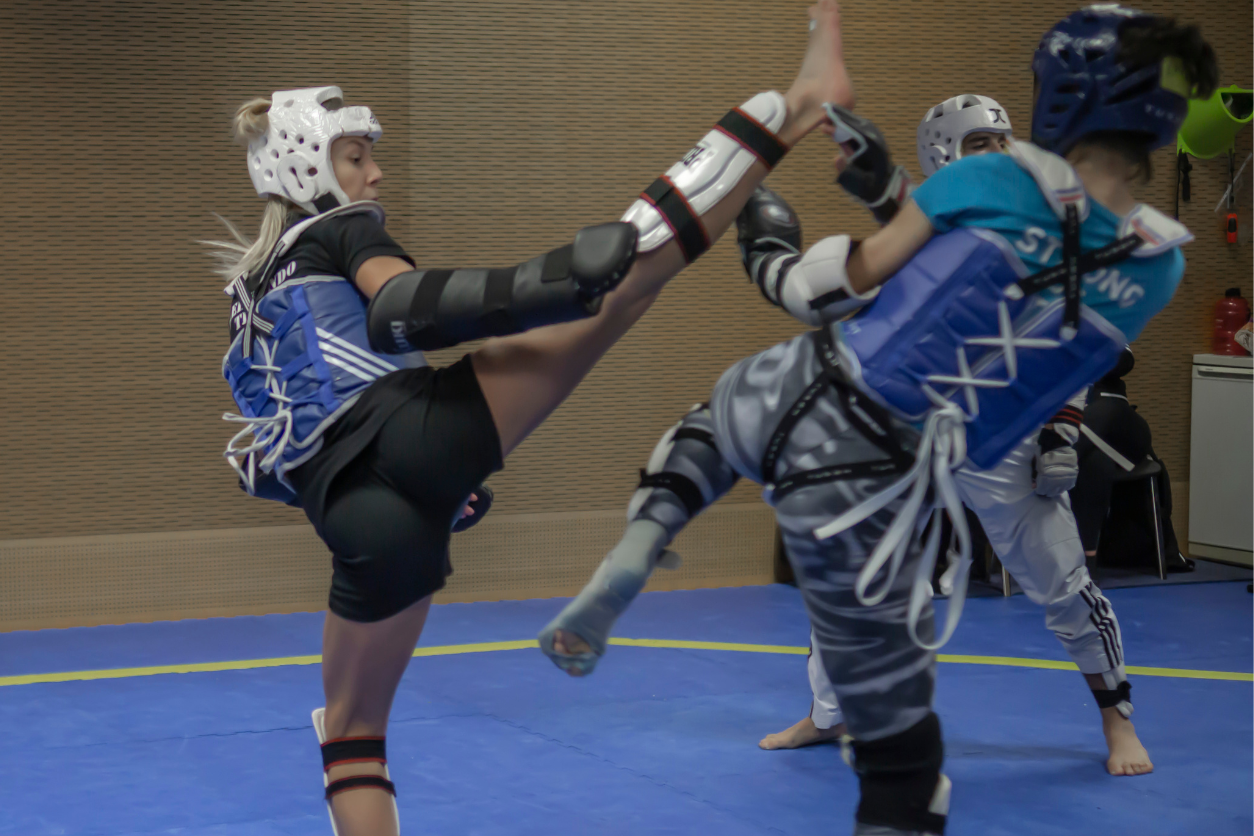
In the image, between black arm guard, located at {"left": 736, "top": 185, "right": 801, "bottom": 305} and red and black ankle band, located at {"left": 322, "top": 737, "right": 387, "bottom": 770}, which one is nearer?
black arm guard, located at {"left": 736, "top": 185, "right": 801, "bottom": 305}

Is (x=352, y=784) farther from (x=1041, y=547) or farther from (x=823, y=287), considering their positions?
(x=1041, y=547)

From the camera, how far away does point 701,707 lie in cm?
501

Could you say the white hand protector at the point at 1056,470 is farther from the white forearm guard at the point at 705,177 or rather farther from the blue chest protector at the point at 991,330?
the white forearm guard at the point at 705,177

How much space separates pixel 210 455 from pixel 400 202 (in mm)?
1689

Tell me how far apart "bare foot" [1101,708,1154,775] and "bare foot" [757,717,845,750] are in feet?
2.99

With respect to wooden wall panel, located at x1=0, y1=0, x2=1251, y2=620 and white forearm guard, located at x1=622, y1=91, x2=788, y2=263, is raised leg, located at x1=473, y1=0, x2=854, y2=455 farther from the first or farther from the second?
wooden wall panel, located at x1=0, y1=0, x2=1251, y2=620

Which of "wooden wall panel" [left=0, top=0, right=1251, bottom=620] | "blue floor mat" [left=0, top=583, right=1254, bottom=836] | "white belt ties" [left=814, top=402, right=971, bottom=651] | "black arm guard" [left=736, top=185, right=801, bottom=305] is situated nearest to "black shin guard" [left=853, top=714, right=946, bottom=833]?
"white belt ties" [left=814, top=402, right=971, bottom=651]

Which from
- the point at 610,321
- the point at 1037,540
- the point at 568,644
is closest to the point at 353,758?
the point at 568,644

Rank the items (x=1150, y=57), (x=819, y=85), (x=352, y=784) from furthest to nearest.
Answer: (x=352, y=784)
(x=819, y=85)
(x=1150, y=57)

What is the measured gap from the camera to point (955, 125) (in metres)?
4.29

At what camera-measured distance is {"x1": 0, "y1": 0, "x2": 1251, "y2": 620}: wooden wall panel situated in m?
6.25

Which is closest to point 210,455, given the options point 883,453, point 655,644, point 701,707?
point 655,644

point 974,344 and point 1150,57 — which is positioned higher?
point 1150,57

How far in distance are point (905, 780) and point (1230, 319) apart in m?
7.31
